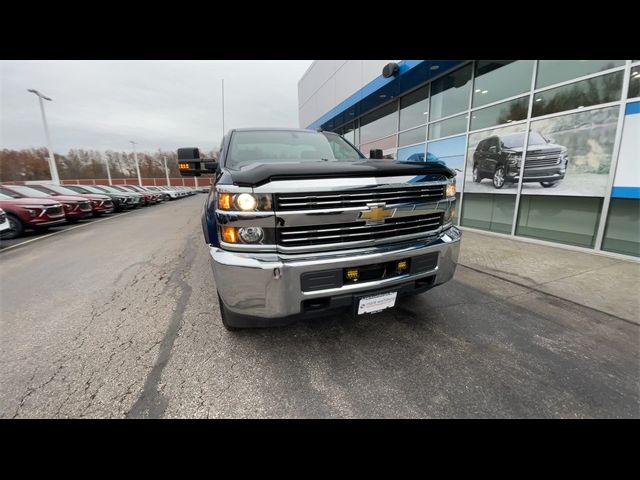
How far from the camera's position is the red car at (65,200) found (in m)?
8.65

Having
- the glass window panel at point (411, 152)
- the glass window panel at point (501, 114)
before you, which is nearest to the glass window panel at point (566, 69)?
the glass window panel at point (501, 114)

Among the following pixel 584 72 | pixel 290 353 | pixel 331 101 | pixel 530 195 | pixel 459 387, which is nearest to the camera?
pixel 459 387

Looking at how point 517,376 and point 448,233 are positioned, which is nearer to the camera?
point 517,376

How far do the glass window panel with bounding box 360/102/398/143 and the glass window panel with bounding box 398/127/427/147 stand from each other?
52cm

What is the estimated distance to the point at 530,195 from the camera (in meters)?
6.04

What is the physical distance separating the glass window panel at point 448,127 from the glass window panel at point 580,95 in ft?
6.48

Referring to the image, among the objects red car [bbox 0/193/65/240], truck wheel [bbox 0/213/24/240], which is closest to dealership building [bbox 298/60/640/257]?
red car [bbox 0/193/65/240]

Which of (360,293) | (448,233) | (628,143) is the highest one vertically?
(628,143)

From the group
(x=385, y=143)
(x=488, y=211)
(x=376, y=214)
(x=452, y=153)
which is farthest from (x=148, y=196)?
(x=376, y=214)

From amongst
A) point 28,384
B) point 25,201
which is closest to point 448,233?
point 28,384

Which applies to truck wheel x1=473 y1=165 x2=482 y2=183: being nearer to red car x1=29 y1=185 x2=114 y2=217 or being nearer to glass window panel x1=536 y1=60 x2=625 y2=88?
glass window panel x1=536 y1=60 x2=625 y2=88

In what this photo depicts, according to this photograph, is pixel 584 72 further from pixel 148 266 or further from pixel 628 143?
pixel 148 266

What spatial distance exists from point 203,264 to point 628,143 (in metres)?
7.66

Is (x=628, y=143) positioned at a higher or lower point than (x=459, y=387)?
higher
